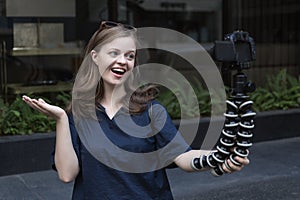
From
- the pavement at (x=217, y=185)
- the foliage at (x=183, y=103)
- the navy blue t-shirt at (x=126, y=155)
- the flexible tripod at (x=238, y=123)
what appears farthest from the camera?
the foliage at (x=183, y=103)

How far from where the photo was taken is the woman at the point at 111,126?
7.14 feet

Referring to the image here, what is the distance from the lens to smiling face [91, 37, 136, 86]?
7.21ft

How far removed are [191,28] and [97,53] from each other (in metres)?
8.59

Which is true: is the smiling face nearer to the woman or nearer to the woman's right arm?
the woman

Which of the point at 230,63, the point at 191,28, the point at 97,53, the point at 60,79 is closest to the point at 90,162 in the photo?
the point at 97,53

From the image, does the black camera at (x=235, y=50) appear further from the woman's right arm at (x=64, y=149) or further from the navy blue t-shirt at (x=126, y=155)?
the woman's right arm at (x=64, y=149)

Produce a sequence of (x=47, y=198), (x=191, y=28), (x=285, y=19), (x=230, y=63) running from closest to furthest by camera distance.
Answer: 1. (x=230, y=63)
2. (x=47, y=198)
3. (x=191, y=28)
4. (x=285, y=19)

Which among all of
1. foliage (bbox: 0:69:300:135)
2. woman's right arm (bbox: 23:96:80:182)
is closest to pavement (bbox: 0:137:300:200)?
foliage (bbox: 0:69:300:135)

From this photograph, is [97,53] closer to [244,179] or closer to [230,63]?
[230,63]

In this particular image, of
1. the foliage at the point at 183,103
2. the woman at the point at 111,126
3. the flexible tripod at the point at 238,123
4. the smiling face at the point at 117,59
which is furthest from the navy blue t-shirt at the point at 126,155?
the foliage at the point at 183,103

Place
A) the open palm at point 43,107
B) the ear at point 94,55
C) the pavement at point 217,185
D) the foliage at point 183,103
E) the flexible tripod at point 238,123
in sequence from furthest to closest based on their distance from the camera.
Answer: the foliage at point 183,103
the pavement at point 217,185
the ear at point 94,55
the open palm at point 43,107
the flexible tripod at point 238,123

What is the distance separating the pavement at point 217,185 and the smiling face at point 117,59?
3.15 metres

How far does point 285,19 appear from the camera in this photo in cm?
1145

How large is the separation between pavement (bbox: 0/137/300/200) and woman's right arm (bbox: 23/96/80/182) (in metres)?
3.02
